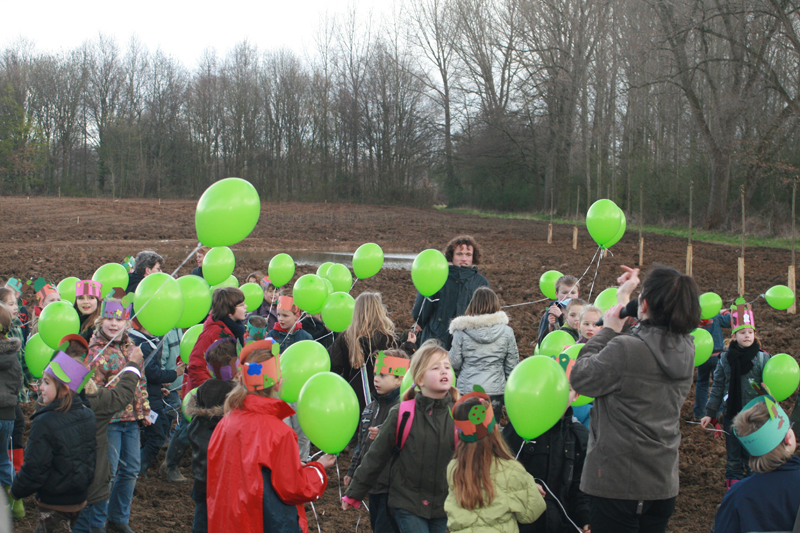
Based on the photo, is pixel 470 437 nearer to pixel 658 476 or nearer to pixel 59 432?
pixel 658 476

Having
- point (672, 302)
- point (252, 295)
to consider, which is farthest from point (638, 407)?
point (252, 295)

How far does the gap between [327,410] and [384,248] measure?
18.6 meters

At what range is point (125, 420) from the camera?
3793mm

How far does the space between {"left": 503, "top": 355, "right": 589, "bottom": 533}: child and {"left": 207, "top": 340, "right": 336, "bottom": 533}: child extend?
1.21 m

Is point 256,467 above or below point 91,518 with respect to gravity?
above

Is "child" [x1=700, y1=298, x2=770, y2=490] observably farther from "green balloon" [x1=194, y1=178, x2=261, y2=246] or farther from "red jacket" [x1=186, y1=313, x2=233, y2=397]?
"red jacket" [x1=186, y1=313, x2=233, y2=397]

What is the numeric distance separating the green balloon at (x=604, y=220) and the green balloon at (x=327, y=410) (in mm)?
3077

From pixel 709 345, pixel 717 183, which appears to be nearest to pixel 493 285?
pixel 709 345

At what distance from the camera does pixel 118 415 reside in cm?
377

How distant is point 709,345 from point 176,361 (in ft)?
15.0

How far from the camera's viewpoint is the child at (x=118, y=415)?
12.2ft

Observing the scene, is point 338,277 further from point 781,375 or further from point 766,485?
point 766,485

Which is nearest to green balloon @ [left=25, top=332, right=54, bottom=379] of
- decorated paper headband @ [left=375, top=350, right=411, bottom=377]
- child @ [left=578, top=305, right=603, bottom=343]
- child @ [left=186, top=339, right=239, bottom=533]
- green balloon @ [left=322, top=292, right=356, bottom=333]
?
child @ [left=186, top=339, right=239, bottom=533]

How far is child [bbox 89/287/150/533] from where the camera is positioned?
3.71 meters
